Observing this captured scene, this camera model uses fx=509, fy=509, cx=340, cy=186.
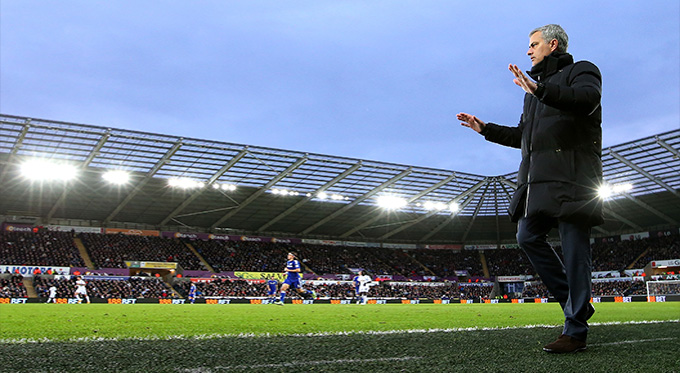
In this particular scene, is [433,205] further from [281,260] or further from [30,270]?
[30,270]

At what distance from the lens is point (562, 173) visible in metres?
3.20

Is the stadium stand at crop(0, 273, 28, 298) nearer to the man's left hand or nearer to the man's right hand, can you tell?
the man's right hand

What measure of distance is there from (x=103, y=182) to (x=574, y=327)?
3504 cm

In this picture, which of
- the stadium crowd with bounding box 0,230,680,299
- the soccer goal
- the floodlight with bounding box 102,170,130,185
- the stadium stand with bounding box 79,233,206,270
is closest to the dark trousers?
the soccer goal

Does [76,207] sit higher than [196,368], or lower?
higher

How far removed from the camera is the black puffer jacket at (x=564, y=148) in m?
3.07

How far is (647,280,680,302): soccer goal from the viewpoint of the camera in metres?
27.1

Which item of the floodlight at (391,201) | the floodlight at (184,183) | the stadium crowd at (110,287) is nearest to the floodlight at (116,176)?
the floodlight at (184,183)

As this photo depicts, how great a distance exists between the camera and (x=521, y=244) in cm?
355

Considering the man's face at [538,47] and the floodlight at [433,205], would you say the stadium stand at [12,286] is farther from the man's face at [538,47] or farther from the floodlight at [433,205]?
the man's face at [538,47]

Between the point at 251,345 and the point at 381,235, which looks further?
the point at 381,235

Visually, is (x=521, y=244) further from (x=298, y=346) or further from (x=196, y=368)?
(x=196, y=368)

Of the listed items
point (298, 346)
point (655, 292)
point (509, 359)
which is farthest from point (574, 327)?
point (655, 292)

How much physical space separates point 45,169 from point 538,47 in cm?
3185
